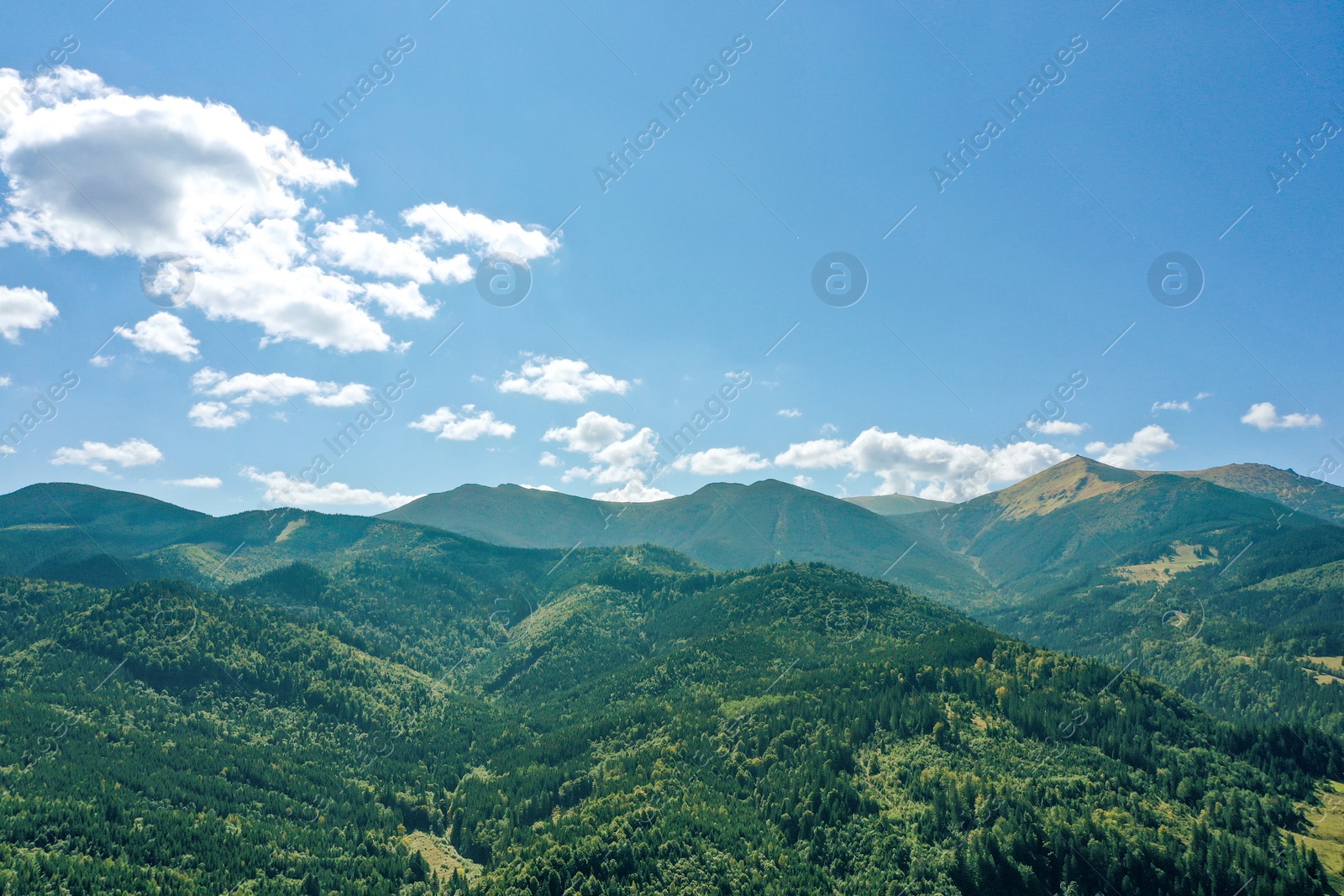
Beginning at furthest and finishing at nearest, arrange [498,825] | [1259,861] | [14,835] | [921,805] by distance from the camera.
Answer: [498,825], [921,805], [14,835], [1259,861]

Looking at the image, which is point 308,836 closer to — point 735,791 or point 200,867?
point 200,867

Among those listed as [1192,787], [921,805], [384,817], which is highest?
[1192,787]

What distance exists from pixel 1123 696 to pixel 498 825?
17792cm

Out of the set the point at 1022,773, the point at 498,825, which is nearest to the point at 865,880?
the point at 1022,773

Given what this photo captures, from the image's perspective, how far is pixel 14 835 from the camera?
12662cm

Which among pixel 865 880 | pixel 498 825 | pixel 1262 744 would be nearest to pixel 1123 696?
pixel 1262 744

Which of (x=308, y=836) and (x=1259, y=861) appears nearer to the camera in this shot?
(x=1259, y=861)

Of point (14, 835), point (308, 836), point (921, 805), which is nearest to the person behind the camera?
point (14, 835)

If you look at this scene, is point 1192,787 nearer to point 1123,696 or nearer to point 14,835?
point 1123,696

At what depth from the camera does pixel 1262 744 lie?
14975 centimetres

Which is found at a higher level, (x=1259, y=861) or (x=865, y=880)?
(x=1259, y=861)

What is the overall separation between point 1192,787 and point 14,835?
254 m

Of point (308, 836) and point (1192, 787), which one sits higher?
point (1192, 787)

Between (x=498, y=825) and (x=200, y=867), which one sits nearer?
(x=200, y=867)
